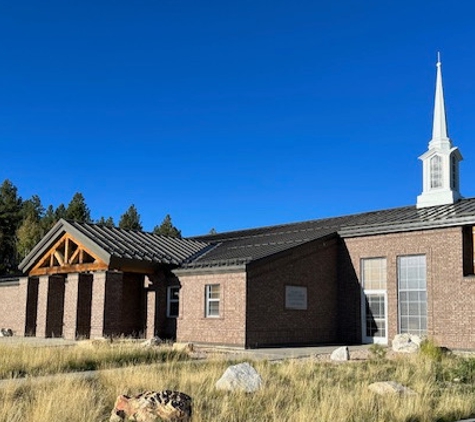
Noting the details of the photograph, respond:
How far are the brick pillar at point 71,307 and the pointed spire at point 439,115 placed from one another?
18.7 metres

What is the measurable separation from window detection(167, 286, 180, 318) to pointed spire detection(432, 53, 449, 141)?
48.2 ft

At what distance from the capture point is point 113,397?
31.8 ft

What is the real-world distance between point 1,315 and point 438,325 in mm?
24212

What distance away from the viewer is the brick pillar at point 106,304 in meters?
24.2

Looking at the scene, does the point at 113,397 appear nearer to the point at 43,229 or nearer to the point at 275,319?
the point at 275,319

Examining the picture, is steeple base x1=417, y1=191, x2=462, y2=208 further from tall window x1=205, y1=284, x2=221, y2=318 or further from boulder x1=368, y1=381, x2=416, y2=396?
boulder x1=368, y1=381, x2=416, y2=396

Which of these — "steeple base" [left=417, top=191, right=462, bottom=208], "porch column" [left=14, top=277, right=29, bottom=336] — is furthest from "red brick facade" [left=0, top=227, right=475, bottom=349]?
"steeple base" [left=417, top=191, right=462, bottom=208]

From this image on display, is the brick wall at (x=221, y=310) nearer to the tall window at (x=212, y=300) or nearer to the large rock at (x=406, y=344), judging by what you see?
the tall window at (x=212, y=300)

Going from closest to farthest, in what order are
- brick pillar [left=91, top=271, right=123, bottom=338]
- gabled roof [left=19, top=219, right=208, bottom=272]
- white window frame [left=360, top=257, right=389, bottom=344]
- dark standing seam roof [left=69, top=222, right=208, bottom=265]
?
white window frame [left=360, top=257, right=389, bottom=344] < brick pillar [left=91, top=271, right=123, bottom=338] < gabled roof [left=19, top=219, right=208, bottom=272] < dark standing seam roof [left=69, top=222, right=208, bottom=265]

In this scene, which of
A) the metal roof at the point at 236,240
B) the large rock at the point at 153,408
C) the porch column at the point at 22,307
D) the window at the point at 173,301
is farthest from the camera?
the porch column at the point at 22,307

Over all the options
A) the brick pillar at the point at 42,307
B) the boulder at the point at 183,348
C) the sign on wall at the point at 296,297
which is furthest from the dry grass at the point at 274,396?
the brick pillar at the point at 42,307

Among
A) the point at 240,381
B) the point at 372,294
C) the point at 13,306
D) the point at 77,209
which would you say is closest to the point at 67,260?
the point at 13,306

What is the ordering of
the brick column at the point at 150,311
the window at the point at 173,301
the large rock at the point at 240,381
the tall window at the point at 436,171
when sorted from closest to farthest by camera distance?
the large rock at the point at 240,381
the window at the point at 173,301
the brick column at the point at 150,311
the tall window at the point at 436,171

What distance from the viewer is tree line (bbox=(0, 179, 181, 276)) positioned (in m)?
61.8
